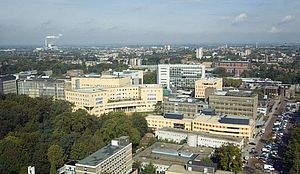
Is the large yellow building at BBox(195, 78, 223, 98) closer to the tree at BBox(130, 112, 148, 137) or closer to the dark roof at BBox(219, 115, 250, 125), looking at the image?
the dark roof at BBox(219, 115, 250, 125)

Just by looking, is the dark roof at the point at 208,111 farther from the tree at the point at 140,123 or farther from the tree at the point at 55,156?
the tree at the point at 55,156

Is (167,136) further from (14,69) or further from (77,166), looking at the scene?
(14,69)

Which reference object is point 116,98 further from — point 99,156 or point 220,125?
point 99,156

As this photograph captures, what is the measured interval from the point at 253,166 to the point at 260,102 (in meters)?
17.8

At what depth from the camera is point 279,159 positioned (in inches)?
823

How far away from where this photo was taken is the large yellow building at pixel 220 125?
2436 cm

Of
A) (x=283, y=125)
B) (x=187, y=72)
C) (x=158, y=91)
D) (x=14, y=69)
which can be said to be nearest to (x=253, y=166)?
(x=283, y=125)

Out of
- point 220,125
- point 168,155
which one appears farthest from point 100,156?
point 220,125

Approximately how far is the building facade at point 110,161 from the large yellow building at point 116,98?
1463 cm

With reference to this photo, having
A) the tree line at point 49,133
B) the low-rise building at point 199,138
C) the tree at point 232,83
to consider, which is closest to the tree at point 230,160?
the low-rise building at point 199,138

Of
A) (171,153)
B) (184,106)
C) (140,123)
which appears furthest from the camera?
(184,106)

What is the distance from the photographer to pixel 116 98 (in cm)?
3488

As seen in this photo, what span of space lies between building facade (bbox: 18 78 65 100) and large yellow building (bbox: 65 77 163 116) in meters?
4.98

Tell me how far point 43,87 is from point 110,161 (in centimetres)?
2741
